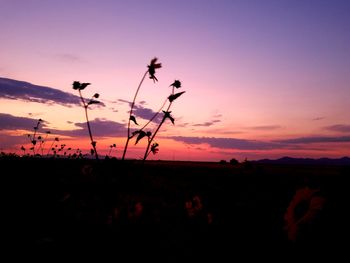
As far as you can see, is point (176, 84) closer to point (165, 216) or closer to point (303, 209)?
point (165, 216)

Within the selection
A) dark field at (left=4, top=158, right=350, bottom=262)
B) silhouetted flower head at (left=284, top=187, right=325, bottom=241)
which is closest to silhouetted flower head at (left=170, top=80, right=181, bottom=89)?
dark field at (left=4, top=158, right=350, bottom=262)

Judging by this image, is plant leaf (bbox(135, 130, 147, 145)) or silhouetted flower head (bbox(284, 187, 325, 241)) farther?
plant leaf (bbox(135, 130, 147, 145))

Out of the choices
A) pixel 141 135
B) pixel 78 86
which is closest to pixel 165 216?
pixel 141 135

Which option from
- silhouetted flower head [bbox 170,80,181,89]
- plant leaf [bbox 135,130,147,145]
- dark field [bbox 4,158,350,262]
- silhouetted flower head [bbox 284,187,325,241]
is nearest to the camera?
silhouetted flower head [bbox 284,187,325,241]

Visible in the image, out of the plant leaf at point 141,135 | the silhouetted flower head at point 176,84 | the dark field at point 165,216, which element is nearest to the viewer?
the dark field at point 165,216

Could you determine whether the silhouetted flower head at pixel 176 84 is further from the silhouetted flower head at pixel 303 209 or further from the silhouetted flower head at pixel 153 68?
the silhouetted flower head at pixel 303 209

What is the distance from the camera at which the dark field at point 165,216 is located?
3.71 metres

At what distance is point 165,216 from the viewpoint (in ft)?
19.8

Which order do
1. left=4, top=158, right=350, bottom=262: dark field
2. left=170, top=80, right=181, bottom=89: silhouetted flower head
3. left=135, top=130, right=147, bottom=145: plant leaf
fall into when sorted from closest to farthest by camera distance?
left=4, top=158, right=350, bottom=262: dark field < left=135, top=130, right=147, bottom=145: plant leaf < left=170, top=80, right=181, bottom=89: silhouetted flower head

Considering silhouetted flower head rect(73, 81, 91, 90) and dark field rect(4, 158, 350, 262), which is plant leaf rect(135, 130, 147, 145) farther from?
silhouetted flower head rect(73, 81, 91, 90)

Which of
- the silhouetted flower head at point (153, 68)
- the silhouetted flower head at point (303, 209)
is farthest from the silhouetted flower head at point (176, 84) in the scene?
the silhouetted flower head at point (303, 209)

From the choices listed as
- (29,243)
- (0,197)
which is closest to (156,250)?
(29,243)

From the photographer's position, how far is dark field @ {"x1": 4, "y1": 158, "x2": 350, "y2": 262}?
12.2 ft

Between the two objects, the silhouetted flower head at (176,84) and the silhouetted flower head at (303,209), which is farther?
the silhouetted flower head at (176,84)
